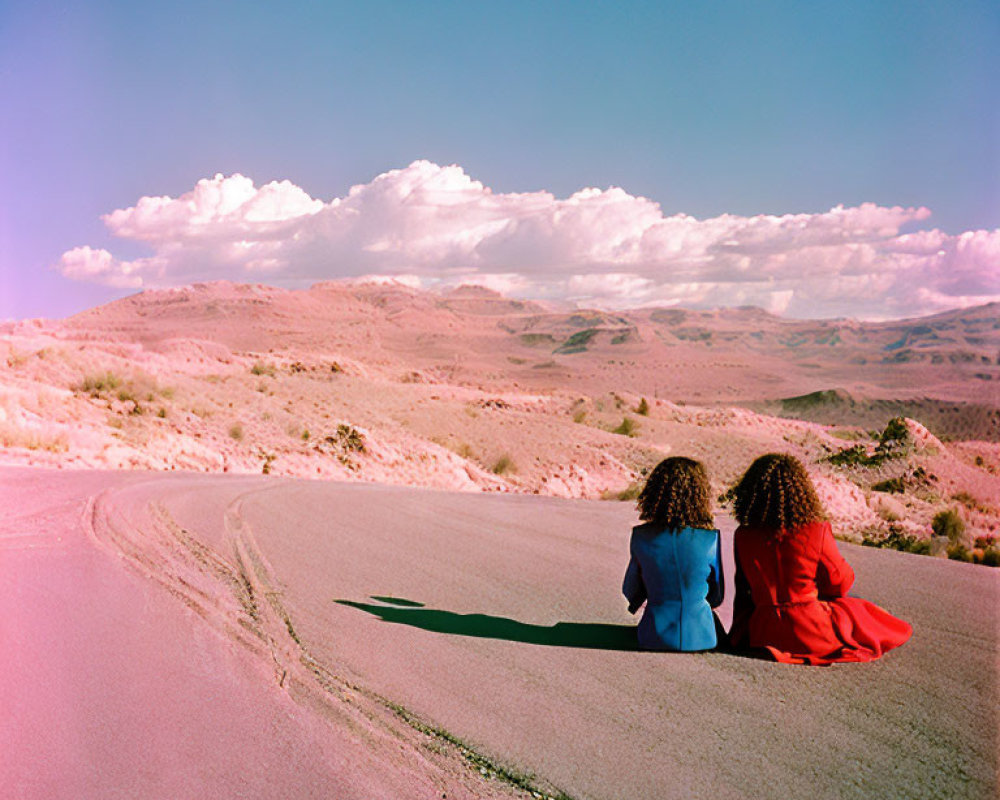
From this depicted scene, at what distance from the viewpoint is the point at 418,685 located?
4.37 metres

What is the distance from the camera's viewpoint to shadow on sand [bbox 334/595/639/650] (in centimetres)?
520

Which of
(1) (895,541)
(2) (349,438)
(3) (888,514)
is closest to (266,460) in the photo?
(2) (349,438)

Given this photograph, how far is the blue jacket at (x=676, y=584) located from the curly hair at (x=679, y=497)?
0.07 meters

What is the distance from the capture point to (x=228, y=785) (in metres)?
3.30

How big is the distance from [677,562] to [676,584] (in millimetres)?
162

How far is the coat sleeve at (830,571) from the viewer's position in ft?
15.3

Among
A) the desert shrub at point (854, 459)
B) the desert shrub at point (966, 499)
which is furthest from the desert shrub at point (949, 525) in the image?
the desert shrub at point (854, 459)

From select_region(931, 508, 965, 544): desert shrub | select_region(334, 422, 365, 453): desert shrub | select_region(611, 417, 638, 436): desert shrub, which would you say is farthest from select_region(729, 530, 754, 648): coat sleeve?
select_region(611, 417, 638, 436): desert shrub

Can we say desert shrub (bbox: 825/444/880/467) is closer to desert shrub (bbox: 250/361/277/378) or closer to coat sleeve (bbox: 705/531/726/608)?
coat sleeve (bbox: 705/531/726/608)

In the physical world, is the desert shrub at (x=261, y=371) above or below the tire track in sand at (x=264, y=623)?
above

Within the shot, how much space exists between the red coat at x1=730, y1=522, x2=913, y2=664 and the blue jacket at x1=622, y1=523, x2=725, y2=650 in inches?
9.5

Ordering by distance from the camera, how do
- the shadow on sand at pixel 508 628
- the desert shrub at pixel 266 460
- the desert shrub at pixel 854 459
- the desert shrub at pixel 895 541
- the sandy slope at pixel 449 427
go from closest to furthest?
the shadow on sand at pixel 508 628, the desert shrub at pixel 895 541, the sandy slope at pixel 449 427, the desert shrub at pixel 266 460, the desert shrub at pixel 854 459

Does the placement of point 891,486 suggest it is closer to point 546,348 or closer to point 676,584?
point 676,584

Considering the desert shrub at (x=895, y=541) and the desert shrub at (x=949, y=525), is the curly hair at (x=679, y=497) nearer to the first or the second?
the desert shrub at (x=895, y=541)
